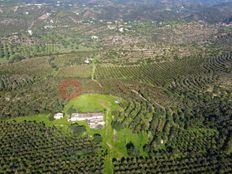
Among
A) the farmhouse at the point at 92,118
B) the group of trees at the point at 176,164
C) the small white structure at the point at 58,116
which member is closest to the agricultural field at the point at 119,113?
the group of trees at the point at 176,164

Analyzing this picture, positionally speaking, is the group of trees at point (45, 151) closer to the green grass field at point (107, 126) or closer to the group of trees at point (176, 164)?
the green grass field at point (107, 126)

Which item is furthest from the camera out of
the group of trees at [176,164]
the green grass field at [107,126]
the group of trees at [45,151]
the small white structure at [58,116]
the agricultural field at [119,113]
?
the small white structure at [58,116]

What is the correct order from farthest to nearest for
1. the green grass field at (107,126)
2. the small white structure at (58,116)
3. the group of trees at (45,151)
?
the small white structure at (58,116) → the green grass field at (107,126) → the group of trees at (45,151)

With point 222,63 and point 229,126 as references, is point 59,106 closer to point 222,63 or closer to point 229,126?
point 229,126

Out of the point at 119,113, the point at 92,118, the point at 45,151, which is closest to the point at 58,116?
the point at 92,118

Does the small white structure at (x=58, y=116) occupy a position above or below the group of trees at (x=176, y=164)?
below

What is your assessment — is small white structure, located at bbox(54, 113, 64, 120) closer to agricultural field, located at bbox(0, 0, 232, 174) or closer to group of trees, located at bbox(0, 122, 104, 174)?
agricultural field, located at bbox(0, 0, 232, 174)

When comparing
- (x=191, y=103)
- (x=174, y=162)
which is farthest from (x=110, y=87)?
(x=174, y=162)

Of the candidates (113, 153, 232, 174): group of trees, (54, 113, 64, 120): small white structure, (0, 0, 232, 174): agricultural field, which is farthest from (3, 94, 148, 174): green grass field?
(113, 153, 232, 174): group of trees

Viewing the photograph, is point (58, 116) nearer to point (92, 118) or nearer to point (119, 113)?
point (92, 118)

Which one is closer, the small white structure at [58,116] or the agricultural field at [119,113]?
the agricultural field at [119,113]
